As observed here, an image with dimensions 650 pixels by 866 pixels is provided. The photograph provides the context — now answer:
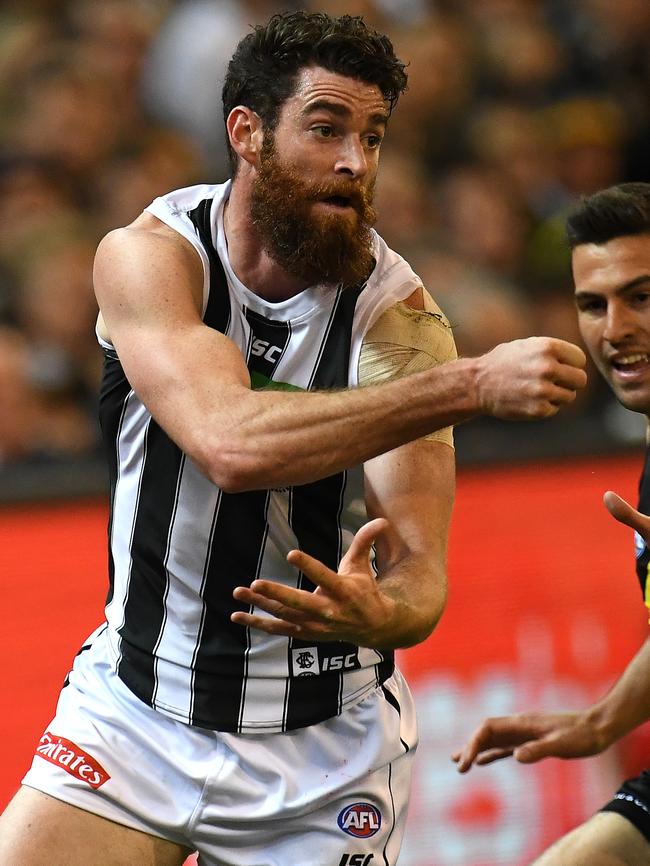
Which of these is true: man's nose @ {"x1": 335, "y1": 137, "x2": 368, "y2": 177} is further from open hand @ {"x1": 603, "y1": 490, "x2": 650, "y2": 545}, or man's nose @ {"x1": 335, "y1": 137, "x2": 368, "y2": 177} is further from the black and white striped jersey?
open hand @ {"x1": 603, "y1": 490, "x2": 650, "y2": 545}

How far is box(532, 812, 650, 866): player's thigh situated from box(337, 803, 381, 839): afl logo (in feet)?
2.30

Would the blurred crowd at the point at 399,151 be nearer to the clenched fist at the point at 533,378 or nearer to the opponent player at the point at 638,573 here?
the opponent player at the point at 638,573

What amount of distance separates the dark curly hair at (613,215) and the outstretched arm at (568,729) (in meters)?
1.14

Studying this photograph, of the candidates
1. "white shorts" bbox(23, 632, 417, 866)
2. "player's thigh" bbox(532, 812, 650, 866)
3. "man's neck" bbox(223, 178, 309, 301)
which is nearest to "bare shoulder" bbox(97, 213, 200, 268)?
"man's neck" bbox(223, 178, 309, 301)

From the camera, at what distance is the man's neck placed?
2.96 meters

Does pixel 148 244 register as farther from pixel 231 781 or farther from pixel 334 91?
pixel 231 781

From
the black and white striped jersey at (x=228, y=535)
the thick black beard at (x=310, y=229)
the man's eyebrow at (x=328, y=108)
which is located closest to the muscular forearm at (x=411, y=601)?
the black and white striped jersey at (x=228, y=535)

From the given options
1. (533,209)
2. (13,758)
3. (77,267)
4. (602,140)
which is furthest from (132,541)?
(602,140)

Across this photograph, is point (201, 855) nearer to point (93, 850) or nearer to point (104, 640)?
point (93, 850)

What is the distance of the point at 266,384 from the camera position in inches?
113

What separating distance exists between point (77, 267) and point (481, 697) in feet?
8.98

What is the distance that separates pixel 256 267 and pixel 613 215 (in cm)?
123

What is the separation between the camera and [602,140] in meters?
7.11

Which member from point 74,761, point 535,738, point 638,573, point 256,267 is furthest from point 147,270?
point 638,573
